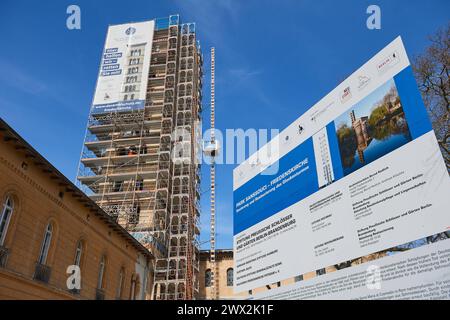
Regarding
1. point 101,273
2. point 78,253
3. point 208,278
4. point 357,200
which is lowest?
point 357,200

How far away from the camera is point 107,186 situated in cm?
3884

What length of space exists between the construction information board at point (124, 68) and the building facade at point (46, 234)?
21.4m

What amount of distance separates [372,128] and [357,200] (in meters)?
1.02

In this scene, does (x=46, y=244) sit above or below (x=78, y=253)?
below

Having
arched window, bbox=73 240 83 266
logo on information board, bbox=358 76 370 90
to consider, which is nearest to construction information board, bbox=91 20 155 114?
arched window, bbox=73 240 83 266

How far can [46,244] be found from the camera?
1714 cm

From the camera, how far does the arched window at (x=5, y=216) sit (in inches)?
567

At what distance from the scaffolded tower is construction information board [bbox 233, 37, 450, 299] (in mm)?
28410

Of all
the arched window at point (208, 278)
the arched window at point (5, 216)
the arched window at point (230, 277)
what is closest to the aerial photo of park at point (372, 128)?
the arched window at point (5, 216)

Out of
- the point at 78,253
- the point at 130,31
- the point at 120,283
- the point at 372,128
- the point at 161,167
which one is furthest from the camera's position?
the point at 130,31

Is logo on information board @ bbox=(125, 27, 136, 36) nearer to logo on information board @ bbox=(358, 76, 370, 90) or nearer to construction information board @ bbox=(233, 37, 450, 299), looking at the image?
construction information board @ bbox=(233, 37, 450, 299)

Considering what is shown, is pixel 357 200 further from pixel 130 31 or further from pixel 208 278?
pixel 130 31

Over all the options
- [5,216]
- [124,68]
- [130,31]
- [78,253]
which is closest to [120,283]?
[78,253]

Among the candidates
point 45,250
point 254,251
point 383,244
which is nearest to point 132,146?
point 45,250
